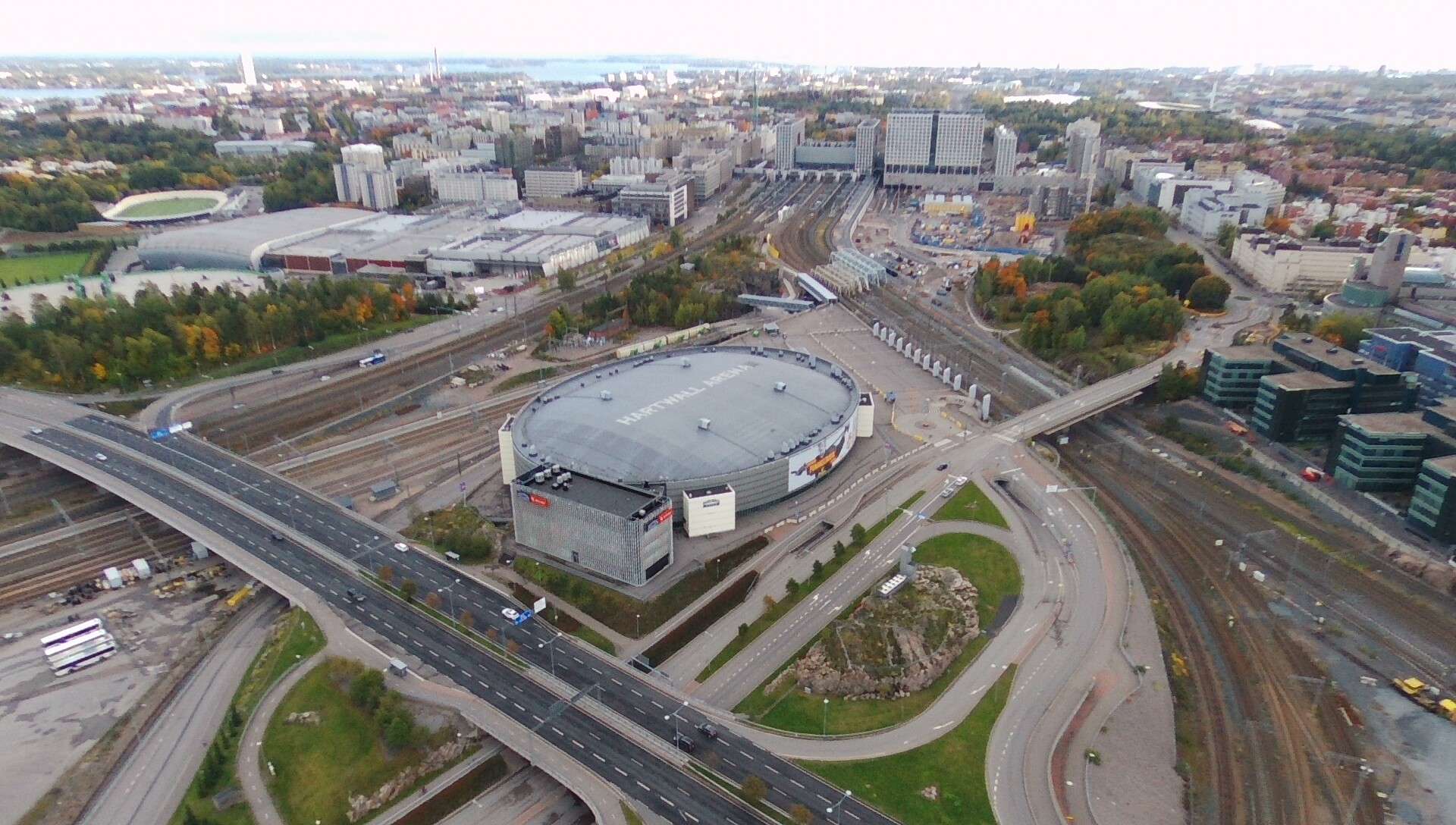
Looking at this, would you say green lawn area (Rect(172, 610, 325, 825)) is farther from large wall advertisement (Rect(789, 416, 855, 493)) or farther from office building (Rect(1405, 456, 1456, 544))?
office building (Rect(1405, 456, 1456, 544))

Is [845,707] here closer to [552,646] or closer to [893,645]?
[893,645]

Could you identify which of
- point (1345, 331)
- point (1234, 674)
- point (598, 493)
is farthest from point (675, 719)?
point (1345, 331)

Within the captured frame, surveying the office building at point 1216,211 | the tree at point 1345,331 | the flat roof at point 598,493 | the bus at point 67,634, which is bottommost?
the bus at point 67,634

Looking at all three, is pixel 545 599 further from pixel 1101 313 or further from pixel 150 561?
pixel 1101 313

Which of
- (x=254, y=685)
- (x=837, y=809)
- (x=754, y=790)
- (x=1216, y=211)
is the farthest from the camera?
(x=1216, y=211)

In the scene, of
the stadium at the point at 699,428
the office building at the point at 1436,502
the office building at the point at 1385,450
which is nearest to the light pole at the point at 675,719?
the stadium at the point at 699,428

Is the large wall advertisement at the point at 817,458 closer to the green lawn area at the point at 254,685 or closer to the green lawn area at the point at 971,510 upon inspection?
the green lawn area at the point at 971,510
